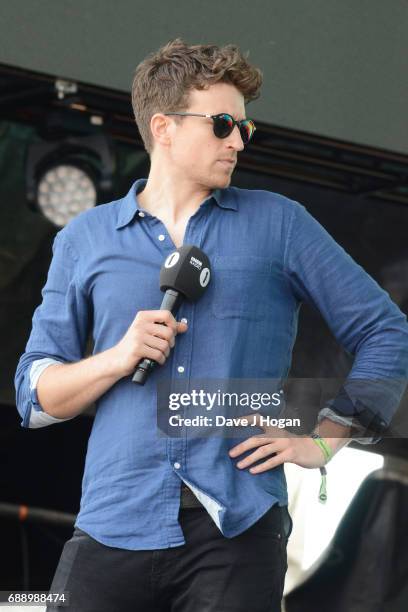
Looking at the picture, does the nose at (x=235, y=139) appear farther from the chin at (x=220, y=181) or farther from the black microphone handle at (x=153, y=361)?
the black microphone handle at (x=153, y=361)

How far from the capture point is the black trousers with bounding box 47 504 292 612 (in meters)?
1.88

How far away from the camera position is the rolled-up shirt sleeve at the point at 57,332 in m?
2.14

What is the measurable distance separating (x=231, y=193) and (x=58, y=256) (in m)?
0.40

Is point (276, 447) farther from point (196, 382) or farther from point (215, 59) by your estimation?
point (215, 59)

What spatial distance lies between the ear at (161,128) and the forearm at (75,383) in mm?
536

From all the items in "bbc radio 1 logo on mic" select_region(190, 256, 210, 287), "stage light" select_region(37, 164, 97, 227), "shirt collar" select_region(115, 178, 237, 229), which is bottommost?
"bbc radio 1 logo on mic" select_region(190, 256, 210, 287)

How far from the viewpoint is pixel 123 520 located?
1.94 m

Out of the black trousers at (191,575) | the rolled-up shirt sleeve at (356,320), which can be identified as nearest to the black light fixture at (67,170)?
the rolled-up shirt sleeve at (356,320)

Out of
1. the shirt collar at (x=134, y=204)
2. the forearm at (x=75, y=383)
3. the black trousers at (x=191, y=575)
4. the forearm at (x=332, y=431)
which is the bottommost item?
the black trousers at (x=191, y=575)

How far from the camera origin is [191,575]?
1904mm

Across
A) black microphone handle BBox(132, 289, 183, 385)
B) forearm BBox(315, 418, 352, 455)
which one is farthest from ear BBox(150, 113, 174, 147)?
forearm BBox(315, 418, 352, 455)

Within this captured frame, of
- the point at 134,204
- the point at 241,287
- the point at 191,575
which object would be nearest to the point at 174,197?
the point at 134,204

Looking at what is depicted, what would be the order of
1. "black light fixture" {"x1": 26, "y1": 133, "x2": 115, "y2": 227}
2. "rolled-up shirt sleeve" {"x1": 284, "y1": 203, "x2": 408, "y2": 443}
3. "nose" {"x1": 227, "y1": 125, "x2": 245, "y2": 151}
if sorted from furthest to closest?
"black light fixture" {"x1": 26, "y1": 133, "x2": 115, "y2": 227}
"nose" {"x1": 227, "y1": 125, "x2": 245, "y2": 151}
"rolled-up shirt sleeve" {"x1": 284, "y1": 203, "x2": 408, "y2": 443}

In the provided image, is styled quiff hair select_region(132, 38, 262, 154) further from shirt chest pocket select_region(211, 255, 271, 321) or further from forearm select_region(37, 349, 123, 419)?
forearm select_region(37, 349, 123, 419)
